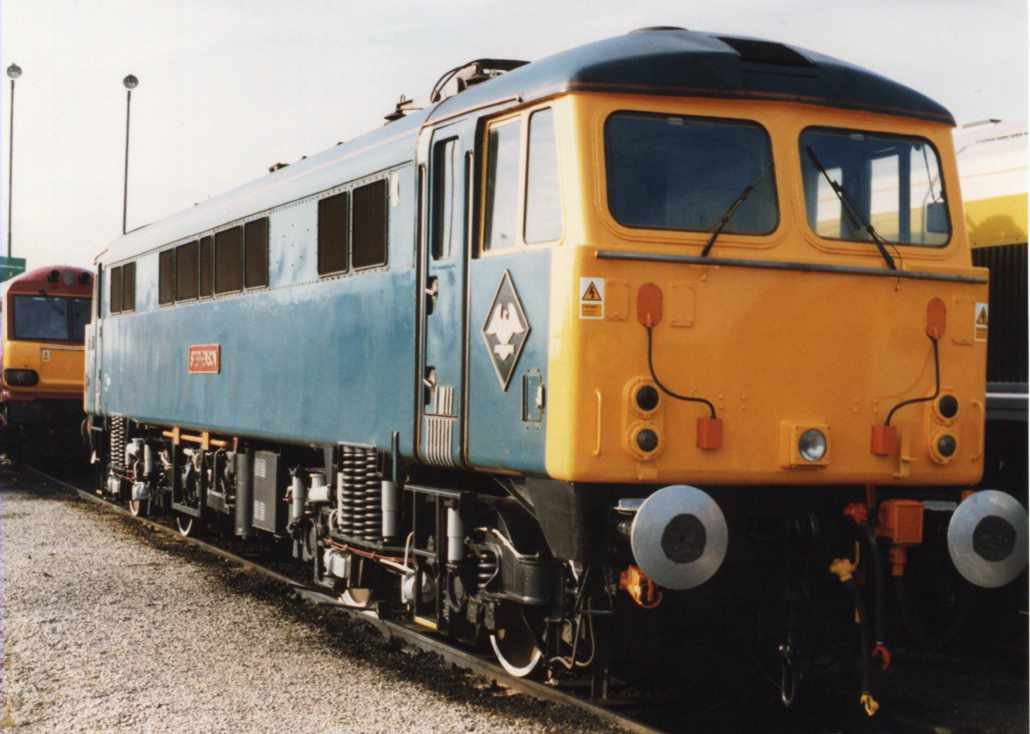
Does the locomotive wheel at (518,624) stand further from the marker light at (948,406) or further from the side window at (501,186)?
the marker light at (948,406)

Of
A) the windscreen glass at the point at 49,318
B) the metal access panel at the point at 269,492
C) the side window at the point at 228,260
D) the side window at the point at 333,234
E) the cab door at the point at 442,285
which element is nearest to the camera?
the cab door at the point at 442,285

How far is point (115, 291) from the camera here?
54.0ft

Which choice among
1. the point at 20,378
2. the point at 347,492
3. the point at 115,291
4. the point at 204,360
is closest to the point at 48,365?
the point at 20,378

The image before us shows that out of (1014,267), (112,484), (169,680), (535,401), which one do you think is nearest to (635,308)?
(535,401)

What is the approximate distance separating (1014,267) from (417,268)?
15.6 feet

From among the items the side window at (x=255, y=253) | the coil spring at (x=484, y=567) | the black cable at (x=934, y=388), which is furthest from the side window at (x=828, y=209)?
the side window at (x=255, y=253)

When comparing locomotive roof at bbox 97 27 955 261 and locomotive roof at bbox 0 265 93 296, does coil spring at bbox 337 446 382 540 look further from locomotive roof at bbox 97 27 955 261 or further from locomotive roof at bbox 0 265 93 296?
locomotive roof at bbox 0 265 93 296

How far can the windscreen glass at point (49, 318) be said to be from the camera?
23250mm

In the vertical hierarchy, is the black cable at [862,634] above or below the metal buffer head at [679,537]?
below

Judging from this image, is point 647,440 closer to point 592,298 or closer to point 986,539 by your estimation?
point 592,298

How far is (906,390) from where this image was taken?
6.82m

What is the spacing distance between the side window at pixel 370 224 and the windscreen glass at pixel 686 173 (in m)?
2.28

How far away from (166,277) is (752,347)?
873 cm

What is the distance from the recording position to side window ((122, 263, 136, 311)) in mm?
15422
